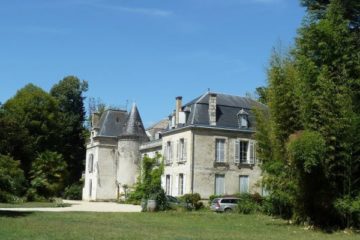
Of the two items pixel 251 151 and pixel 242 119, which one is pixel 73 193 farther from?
pixel 242 119

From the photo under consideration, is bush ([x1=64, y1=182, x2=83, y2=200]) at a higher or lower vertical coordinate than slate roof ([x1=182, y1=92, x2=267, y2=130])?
lower

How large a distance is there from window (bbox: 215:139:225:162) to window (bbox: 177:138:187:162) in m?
2.42

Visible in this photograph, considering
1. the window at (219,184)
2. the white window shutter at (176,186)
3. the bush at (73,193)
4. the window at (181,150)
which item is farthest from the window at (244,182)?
the bush at (73,193)

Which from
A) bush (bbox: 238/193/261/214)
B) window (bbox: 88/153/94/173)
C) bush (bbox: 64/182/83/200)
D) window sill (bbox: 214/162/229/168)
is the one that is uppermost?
window (bbox: 88/153/94/173)

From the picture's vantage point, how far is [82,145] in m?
66.0

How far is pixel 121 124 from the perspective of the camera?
2250 inches

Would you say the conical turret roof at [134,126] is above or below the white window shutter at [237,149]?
above

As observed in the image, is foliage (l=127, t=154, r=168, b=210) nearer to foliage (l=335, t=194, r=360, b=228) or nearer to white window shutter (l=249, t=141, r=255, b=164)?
white window shutter (l=249, t=141, r=255, b=164)

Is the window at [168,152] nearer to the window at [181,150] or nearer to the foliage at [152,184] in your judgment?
the window at [181,150]

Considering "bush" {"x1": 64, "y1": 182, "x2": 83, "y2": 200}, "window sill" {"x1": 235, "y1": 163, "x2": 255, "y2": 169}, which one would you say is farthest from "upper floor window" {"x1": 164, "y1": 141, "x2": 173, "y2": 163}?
"bush" {"x1": 64, "y1": 182, "x2": 83, "y2": 200}

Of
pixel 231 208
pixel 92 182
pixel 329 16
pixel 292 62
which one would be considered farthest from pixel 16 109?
pixel 329 16

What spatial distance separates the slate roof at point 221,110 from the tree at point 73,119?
986 inches

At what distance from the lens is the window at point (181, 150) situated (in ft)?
135

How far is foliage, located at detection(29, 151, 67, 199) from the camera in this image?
44.7 meters
